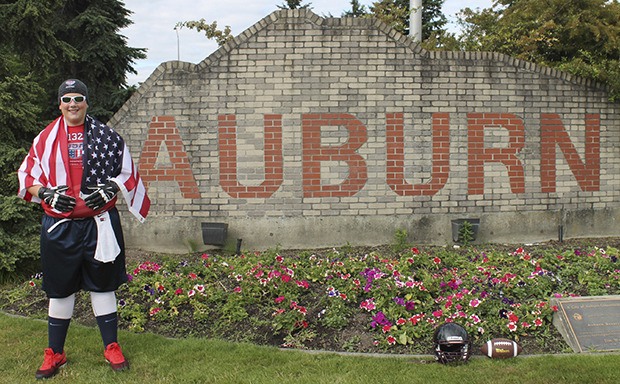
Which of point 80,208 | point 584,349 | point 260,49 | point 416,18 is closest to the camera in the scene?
point 80,208

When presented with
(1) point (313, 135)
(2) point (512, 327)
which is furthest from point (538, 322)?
(1) point (313, 135)

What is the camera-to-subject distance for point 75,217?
13.2 feet

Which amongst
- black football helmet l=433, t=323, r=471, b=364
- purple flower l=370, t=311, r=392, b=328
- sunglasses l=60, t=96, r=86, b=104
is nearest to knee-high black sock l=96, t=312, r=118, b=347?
sunglasses l=60, t=96, r=86, b=104

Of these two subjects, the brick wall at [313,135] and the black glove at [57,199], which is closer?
the black glove at [57,199]

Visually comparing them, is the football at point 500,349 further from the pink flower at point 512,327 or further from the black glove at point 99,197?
the black glove at point 99,197

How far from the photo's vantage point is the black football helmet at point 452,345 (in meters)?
4.07

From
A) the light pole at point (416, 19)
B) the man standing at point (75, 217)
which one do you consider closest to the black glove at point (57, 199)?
the man standing at point (75, 217)

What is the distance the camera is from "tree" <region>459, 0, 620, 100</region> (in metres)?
8.89

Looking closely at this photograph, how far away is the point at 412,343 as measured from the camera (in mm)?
4512

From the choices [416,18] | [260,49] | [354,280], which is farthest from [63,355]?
[416,18]

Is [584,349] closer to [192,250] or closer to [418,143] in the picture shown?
[418,143]

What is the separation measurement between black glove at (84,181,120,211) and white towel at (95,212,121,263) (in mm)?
117

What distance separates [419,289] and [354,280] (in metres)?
0.69

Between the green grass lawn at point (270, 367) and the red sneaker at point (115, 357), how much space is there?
0.06 m
